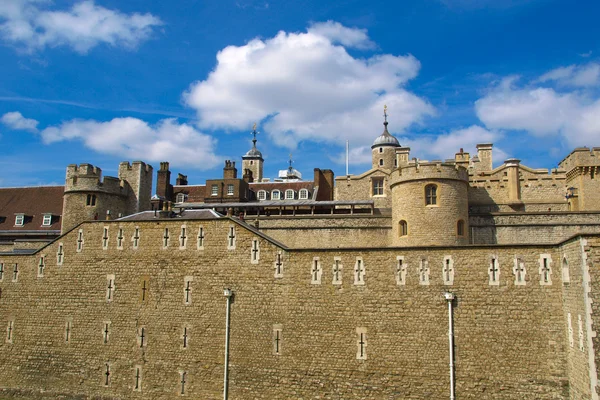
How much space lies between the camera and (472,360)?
2100cm

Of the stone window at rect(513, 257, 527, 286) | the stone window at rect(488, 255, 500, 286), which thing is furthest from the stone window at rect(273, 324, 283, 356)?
the stone window at rect(513, 257, 527, 286)

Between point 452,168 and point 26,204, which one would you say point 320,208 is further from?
point 26,204

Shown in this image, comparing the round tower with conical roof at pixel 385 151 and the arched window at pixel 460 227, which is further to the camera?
the round tower with conical roof at pixel 385 151

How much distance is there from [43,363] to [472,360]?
67.7 feet

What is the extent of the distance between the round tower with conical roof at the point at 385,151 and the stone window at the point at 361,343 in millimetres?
37856

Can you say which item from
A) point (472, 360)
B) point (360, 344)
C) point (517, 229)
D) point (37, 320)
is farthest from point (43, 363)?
point (517, 229)

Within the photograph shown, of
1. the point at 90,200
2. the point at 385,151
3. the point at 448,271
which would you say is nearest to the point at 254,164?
the point at 385,151

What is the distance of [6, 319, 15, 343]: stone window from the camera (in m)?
27.6

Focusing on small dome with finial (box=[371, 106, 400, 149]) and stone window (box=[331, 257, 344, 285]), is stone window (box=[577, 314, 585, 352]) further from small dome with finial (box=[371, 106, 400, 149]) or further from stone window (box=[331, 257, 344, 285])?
small dome with finial (box=[371, 106, 400, 149])

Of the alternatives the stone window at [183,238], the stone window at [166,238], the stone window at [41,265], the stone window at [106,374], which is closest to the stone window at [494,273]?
the stone window at [183,238]

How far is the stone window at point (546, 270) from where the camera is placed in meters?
20.6

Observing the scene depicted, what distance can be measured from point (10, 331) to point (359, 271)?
18738 mm

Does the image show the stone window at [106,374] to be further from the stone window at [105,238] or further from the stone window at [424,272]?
the stone window at [424,272]

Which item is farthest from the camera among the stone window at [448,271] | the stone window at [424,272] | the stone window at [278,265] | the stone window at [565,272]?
the stone window at [278,265]
